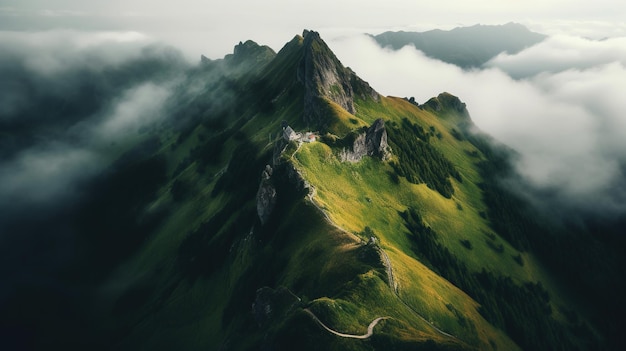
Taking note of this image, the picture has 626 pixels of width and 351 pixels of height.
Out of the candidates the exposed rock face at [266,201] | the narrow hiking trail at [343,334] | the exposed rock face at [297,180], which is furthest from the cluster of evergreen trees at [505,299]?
the narrow hiking trail at [343,334]

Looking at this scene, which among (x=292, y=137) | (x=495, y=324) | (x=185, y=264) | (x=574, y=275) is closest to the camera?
(x=495, y=324)

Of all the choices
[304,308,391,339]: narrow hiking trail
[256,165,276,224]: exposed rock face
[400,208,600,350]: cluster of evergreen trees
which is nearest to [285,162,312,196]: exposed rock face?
[256,165,276,224]: exposed rock face

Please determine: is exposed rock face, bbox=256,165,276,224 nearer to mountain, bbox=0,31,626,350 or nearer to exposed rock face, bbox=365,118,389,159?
mountain, bbox=0,31,626,350

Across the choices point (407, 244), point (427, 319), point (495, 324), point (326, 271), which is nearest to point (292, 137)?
point (407, 244)

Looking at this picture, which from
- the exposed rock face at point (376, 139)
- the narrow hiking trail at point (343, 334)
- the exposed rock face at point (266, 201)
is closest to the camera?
the narrow hiking trail at point (343, 334)

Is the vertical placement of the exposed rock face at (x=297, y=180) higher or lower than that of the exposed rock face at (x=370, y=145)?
higher

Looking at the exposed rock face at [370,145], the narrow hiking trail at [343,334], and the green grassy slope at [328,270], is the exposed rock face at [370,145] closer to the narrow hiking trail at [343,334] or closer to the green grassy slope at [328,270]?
the green grassy slope at [328,270]

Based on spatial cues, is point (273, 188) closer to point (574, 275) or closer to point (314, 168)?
point (314, 168)

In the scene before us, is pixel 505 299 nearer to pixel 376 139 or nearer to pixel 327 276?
pixel 376 139
